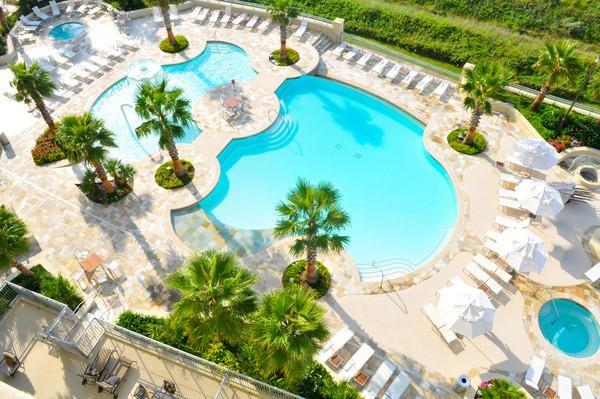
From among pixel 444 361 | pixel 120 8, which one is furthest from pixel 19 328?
pixel 120 8

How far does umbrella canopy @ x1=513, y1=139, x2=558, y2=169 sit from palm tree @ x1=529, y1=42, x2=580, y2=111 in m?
5.60

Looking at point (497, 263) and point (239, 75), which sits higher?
point (497, 263)

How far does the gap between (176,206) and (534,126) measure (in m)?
25.3

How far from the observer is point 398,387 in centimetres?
1848

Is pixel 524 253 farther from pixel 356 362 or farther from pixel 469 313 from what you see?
pixel 356 362

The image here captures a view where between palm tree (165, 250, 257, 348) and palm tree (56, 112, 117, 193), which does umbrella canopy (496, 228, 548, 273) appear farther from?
palm tree (56, 112, 117, 193)

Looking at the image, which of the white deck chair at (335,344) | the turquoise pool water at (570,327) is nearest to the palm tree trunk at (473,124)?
the turquoise pool water at (570,327)

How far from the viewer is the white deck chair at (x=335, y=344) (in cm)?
1952

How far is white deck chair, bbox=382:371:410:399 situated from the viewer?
18312mm

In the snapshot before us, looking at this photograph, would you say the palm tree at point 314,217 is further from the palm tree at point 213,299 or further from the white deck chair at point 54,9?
the white deck chair at point 54,9

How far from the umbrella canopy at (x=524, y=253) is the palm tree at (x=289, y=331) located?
12498 mm

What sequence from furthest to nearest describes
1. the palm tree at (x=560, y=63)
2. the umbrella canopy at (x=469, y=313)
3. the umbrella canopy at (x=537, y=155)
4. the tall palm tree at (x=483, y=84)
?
the palm tree at (x=560, y=63) → the umbrella canopy at (x=537, y=155) → the tall palm tree at (x=483, y=84) → the umbrella canopy at (x=469, y=313)

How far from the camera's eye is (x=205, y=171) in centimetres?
2714

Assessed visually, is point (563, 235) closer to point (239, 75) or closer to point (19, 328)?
point (239, 75)
